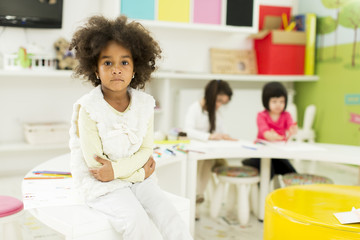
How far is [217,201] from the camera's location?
2434 mm

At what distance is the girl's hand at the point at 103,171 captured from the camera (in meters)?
1.31

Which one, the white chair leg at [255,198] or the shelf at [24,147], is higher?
the shelf at [24,147]

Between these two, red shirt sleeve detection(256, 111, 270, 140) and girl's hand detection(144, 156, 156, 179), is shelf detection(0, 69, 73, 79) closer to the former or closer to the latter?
red shirt sleeve detection(256, 111, 270, 140)

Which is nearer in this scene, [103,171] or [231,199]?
[103,171]

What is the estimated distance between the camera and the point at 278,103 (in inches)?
99.4

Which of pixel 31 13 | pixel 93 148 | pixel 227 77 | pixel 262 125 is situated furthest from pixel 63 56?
pixel 93 148

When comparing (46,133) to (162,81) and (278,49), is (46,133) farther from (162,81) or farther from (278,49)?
(278,49)

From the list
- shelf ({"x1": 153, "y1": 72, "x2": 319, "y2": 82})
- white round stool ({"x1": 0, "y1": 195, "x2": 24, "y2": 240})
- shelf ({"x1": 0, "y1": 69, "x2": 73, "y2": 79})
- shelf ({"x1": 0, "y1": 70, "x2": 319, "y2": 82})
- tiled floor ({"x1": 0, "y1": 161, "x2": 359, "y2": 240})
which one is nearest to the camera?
white round stool ({"x1": 0, "y1": 195, "x2": 24, "y2": 240})

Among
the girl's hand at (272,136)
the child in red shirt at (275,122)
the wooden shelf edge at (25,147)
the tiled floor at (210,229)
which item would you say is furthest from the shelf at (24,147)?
the girl's hand at (272,136)

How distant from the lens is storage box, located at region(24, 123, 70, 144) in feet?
10.8

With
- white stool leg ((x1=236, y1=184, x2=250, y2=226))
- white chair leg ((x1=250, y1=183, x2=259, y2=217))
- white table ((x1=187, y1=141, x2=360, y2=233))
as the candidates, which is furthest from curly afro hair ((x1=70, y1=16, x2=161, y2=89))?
white chair leg ((x1=250, y1=183, x2=259, y2=217))

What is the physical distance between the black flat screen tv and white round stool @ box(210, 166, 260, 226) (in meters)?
1.94

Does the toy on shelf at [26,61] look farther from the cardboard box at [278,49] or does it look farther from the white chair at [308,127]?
the white chair at [308,127]

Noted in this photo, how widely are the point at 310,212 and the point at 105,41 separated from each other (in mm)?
909
